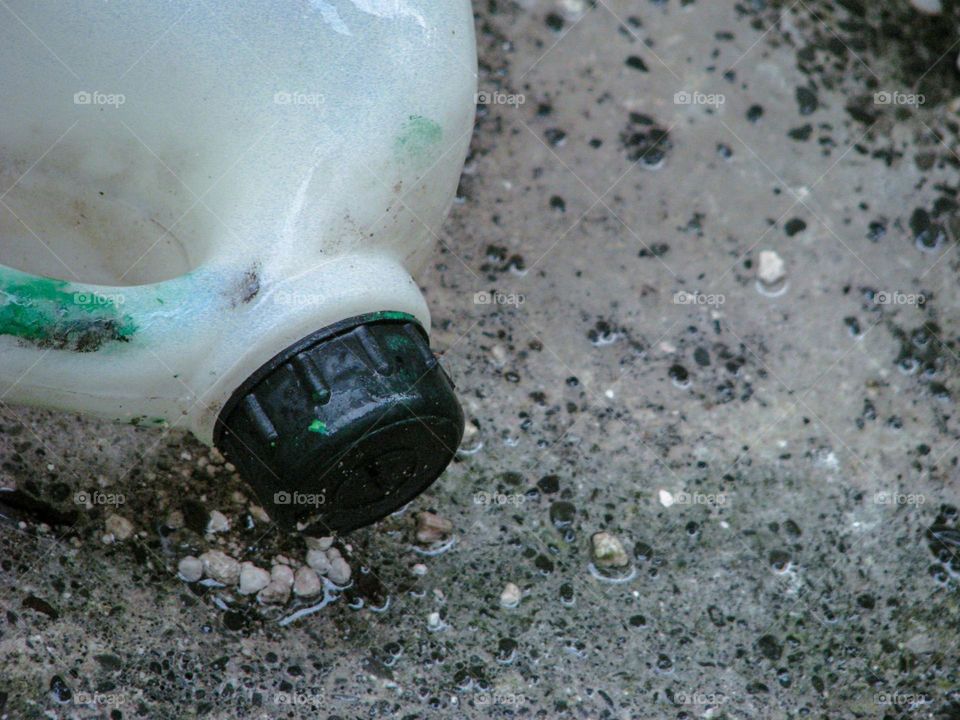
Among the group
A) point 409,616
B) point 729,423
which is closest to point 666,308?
point 729,423

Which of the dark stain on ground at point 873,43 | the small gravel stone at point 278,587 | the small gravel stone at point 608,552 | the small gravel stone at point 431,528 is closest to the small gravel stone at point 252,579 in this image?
the small gravel stone at point 278,587

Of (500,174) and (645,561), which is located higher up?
(500,174)

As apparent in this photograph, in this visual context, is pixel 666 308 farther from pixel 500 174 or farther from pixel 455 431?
pixel 455 431

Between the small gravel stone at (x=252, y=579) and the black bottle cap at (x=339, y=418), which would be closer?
the black bottle cap at (x=339, y=418)

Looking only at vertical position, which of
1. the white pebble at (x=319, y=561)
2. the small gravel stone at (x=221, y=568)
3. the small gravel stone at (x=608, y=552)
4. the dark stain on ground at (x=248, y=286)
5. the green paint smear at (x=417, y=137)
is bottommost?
the small gravel stone at (x=608, y=552)

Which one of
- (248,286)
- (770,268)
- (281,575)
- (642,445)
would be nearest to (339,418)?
(248,286)

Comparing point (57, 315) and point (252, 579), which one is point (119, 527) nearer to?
point (252, 579)

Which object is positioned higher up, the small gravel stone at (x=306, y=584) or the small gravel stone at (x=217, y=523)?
the small gravel stone at (x=217, y=523)

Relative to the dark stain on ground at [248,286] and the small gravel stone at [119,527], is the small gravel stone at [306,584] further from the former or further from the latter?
the dark stain on ground at [248,286]

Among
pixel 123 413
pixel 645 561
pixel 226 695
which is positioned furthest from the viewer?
pixel 645 561
